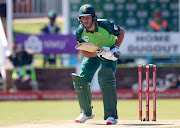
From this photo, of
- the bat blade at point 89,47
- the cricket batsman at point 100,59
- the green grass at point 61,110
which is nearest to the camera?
the bat blade at point 89,47

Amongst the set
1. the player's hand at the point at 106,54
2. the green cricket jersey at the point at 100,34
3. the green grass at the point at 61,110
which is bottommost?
the green grass at the point at 61,110

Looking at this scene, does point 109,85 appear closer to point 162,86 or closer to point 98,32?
point 98,32

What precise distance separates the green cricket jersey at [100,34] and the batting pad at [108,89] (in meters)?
0.38

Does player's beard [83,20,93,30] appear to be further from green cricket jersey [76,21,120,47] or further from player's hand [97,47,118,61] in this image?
player's hand [97,47,118,61]

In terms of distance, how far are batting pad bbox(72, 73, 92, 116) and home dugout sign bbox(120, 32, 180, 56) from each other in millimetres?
5844

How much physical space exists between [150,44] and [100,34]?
20.2ft

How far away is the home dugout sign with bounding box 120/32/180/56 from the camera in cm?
1201

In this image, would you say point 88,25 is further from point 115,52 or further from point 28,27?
point 28,27

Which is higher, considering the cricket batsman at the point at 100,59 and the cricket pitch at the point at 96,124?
the cricket batsman at the point at 100,59

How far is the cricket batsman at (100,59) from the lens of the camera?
19.4ft

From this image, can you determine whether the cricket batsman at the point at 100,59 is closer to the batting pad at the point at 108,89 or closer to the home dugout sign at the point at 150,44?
the batting pad at the point at 108,89

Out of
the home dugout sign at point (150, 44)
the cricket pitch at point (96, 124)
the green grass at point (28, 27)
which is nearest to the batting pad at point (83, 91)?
the cricket pitch at point (96, 124)

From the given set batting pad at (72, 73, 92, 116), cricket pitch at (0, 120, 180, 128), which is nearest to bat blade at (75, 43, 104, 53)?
batting pad at (72, 73, 92, 116)

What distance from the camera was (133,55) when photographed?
1209 centimetres
